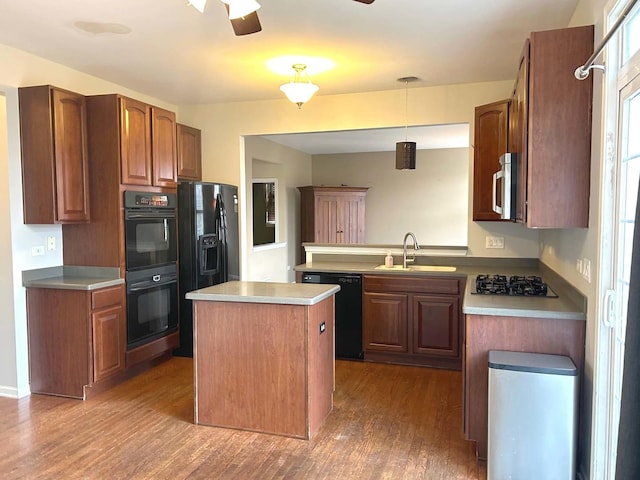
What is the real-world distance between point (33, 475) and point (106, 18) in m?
2.58

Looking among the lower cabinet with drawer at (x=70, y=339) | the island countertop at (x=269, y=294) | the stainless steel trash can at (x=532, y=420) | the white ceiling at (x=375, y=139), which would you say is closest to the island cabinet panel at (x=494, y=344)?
the stainless steel trash can at (x=532, y=420)

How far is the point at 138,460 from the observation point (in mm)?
2617

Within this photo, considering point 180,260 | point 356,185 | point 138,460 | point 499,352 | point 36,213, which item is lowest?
point 138,460

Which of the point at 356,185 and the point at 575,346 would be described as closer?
the point at 575,346

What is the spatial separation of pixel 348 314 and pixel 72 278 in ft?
7.70

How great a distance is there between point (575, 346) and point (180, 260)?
10.8 ft

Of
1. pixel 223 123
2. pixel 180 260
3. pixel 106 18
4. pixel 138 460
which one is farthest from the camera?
pixel 223 123

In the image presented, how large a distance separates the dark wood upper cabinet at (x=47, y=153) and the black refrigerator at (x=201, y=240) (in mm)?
1009

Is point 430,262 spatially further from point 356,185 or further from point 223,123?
point 356,185

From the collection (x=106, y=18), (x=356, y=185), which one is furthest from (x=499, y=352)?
(x=356, y=185)

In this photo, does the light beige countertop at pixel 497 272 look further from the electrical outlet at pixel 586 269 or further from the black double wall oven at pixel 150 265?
the black double wall oven at pixel 150 265

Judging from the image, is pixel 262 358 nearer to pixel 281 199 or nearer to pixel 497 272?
pixel 497 272

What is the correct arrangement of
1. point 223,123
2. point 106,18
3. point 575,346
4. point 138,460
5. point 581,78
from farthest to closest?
point 223,123
point 106,18
point 138,460
point 575,346
point 581,78

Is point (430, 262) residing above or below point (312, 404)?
above
